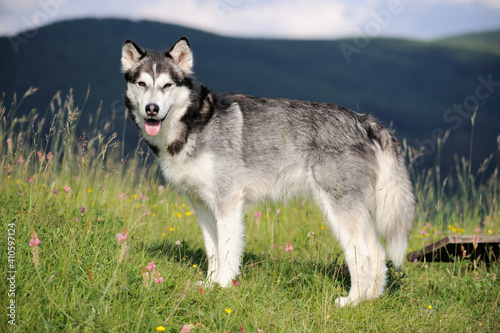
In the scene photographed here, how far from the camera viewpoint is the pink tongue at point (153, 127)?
3844 millimetres

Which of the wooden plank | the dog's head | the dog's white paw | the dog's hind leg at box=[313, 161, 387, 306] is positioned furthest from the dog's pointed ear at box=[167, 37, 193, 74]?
the wooden plank

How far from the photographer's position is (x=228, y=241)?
13.1ft

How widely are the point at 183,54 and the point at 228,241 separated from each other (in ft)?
6.04

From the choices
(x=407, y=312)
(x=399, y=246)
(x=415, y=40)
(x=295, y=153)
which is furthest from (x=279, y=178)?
(x=415, y=40)

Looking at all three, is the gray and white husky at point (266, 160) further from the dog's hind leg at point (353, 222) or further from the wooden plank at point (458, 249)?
the wooden plank at point (458, 249)

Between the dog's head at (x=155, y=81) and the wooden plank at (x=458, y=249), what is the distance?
296cm

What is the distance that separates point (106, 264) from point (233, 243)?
1.18 metres

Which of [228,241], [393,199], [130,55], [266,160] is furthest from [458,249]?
[130,55]

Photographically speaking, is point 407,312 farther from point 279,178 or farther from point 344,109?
point 344,109

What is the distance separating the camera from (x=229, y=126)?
13.9 ft

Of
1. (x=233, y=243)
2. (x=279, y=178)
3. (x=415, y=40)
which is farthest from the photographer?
(x=415, y=40)

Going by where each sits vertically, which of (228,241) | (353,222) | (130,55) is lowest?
(228,241)

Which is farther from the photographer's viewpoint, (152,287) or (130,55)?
(130,55)

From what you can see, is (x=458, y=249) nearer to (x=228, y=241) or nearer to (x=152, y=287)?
(x=228, y=241)
